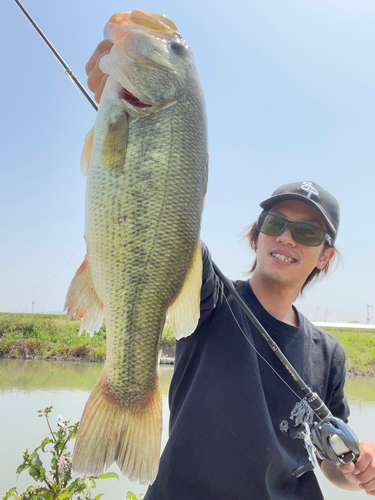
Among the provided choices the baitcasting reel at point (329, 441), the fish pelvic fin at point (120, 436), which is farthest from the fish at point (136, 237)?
the baitcasting reel at point (329, 441)

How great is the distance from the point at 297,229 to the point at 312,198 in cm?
23

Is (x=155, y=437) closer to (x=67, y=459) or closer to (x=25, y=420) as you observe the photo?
(x=67, y=459)

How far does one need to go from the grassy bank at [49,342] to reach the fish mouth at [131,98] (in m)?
10.9

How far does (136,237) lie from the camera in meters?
1.09

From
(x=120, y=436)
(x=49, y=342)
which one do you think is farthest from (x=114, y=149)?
(x=49, y=342)

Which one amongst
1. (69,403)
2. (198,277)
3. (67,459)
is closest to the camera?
(198,277)

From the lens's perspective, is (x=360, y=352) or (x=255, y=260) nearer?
(x=255, y=260)

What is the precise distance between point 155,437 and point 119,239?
623mm

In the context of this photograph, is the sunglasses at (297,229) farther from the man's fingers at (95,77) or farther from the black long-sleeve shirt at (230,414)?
the man's fingers at (95,77)

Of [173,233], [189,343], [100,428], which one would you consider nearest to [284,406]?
[189,343]


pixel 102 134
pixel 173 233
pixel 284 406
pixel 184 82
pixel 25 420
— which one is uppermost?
pixel 184 82

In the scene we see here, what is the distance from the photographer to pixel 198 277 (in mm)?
1166

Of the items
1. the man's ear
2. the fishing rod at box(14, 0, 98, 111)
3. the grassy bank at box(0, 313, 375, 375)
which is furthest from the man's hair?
the grassy bank at box(0, 313, 375, 375)

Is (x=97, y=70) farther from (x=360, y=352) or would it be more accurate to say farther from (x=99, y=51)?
(x=360, y=352)
